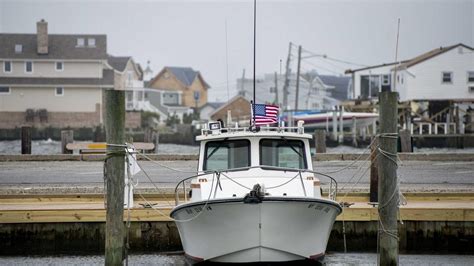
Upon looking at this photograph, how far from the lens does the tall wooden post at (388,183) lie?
15781 mm

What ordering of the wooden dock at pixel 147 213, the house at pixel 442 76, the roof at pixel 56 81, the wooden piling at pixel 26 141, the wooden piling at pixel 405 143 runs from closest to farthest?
the wooden dock at pixel 147 213
the wooden piling at pixel 26 141
the wooden piling at pixel 405 143
the house at pixel 442 76
the roof at pixel 56 81

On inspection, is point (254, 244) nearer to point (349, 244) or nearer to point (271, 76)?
point (349, 244)

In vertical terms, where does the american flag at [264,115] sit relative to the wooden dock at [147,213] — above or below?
above

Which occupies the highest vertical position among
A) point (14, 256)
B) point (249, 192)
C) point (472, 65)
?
point (472, 65)

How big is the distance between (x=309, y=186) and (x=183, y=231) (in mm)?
2338

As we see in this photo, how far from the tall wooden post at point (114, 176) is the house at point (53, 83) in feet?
280

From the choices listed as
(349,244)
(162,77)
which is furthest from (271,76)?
(349,244)

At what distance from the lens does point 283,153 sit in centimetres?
1766

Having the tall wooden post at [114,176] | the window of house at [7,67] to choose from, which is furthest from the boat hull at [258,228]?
the window of house at [7,67]

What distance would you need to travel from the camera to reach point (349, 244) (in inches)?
779

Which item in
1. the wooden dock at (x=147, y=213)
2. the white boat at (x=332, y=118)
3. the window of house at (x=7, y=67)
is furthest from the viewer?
the window of house at (x=7, y=67)

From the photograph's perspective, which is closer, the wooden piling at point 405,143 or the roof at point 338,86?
the wooden piling at point 405,143

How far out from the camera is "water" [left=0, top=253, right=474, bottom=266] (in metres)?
19.1

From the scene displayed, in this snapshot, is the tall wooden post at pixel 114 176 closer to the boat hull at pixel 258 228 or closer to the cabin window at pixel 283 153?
the boat hull at pixel 258 228
